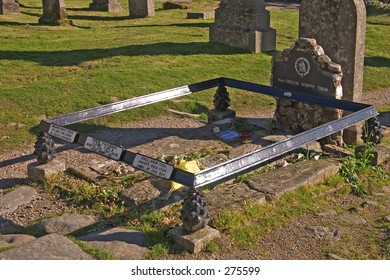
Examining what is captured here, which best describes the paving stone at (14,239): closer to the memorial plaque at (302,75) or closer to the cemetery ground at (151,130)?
the cemetery ground at (151,130)

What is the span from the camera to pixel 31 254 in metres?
5.52

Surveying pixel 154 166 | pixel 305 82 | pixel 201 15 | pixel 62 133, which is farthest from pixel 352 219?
pixel 201 15

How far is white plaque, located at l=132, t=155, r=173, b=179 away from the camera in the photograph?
6.20 meters

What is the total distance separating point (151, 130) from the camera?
1088 centimetres

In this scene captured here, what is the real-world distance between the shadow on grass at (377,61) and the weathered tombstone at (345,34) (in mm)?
7184

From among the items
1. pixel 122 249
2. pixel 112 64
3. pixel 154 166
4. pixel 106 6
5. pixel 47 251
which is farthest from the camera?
pixel 106 6

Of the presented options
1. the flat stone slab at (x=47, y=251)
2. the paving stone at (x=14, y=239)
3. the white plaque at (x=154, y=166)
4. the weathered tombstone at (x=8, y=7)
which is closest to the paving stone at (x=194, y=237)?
the white plaque at (x=154, y=166)

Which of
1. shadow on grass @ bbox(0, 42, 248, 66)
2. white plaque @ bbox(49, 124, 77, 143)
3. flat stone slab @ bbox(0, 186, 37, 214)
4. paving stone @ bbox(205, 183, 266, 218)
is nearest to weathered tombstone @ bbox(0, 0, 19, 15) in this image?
shadow on grass @ bbox(0, 42, 248, 66)

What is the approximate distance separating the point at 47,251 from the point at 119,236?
34.2 inches

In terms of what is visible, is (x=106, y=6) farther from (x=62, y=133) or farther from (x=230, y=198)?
(x=230, y=198)

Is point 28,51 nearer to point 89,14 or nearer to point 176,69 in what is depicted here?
point 176,69

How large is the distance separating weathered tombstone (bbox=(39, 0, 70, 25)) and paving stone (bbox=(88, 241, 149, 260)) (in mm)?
15070

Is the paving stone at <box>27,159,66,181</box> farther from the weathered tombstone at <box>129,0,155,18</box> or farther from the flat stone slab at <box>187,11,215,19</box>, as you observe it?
the weathered tombstone at <box>129,0,155,18</box>

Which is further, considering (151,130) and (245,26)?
(245,26)
